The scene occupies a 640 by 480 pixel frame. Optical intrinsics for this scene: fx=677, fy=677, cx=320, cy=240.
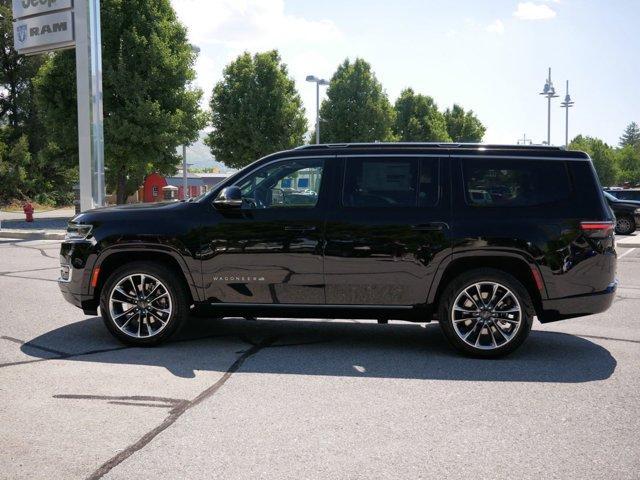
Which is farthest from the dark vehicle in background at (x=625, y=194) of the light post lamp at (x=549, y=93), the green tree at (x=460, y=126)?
the green tree at (x=460, y=126)

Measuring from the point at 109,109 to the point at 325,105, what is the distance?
19.8 m

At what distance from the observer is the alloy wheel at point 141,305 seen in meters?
6.39

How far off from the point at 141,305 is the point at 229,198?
4.59ft

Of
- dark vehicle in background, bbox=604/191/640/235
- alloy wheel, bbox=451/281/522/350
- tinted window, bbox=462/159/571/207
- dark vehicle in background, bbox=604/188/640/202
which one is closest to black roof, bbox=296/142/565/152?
tinted window, bbox=462/159/571/207

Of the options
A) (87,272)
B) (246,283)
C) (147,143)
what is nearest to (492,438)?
(246,283)

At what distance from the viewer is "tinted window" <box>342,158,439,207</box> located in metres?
6.14

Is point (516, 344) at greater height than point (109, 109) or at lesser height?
lesser

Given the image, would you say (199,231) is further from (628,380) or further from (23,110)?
(23,110)

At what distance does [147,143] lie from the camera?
98.5 feet

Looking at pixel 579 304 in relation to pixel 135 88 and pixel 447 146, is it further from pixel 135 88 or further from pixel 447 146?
pixel 135 88

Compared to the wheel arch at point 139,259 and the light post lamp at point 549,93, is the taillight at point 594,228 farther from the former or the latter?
the light post lamp at point 549,93

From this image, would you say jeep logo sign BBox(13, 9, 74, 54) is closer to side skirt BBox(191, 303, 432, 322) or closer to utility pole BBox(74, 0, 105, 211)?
utility pole BBox(74, 0, 105, 211)

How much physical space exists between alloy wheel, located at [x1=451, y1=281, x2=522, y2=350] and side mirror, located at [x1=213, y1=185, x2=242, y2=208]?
7.02ft

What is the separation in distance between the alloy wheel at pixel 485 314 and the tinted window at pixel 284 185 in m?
1.63
